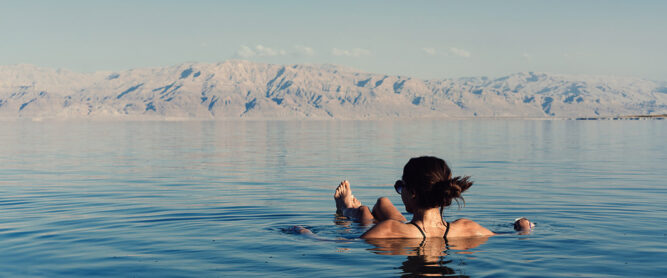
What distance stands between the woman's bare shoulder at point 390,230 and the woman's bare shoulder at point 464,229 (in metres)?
0.78

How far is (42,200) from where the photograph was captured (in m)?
20.1

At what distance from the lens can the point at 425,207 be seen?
31.1 feet

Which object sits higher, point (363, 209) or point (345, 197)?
point (345, 197)

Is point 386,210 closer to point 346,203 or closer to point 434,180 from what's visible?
point 346,203

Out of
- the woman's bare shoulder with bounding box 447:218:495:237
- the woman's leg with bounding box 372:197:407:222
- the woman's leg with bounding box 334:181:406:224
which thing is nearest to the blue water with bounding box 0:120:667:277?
the woman's bare shoulder with bounding box 447:218:495:237

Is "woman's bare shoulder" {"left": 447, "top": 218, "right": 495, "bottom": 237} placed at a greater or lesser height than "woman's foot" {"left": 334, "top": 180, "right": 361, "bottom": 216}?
lesser

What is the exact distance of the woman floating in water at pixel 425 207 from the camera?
877cm

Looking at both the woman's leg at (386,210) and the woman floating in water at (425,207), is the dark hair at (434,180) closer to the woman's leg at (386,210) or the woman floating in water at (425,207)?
the woman floating in water at (425,207)

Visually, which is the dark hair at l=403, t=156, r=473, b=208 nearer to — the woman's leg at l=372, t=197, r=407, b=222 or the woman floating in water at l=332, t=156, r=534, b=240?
the woman floating in water at l=332, t=156, r=534, b=240

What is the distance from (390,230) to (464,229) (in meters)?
1.29

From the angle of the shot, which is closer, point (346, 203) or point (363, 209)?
point (363, 209)

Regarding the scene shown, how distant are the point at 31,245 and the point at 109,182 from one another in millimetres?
13749

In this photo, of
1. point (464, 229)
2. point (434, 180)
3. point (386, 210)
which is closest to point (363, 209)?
point (386, 210)

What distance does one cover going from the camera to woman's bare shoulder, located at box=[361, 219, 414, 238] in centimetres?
1024
